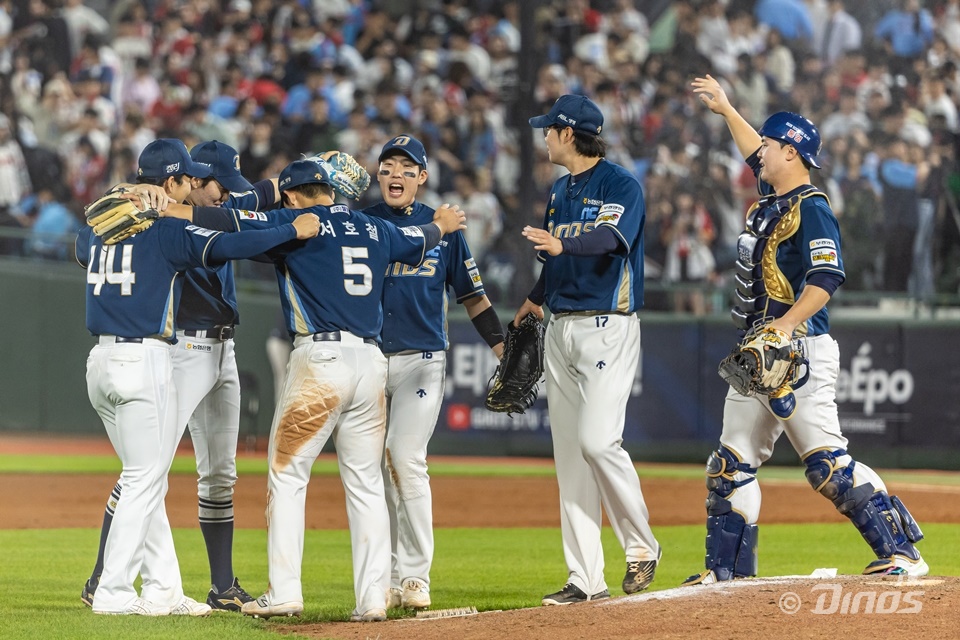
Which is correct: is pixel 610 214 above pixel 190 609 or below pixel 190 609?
above

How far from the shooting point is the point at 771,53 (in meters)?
17.2

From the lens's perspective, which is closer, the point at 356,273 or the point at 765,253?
the point at 356,273

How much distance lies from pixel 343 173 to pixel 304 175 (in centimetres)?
24

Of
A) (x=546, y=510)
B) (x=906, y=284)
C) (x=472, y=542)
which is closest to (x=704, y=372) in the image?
(x=906, y=284)

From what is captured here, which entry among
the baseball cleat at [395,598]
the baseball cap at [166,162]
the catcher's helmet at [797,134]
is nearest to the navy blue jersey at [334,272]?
the baseball cap at [166,162]

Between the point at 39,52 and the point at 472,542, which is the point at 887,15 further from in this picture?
the point at 39,52

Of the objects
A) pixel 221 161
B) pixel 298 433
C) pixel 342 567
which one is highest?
pixel 221 161

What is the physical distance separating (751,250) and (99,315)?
3050mm

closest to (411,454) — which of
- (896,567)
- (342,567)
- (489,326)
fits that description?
(489,326)

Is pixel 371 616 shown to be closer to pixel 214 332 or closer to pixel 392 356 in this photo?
pixel 392 356

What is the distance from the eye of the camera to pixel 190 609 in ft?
20.6

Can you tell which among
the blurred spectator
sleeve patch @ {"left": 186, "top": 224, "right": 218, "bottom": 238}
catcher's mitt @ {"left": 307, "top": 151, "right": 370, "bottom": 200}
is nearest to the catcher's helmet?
catcher's mitt @ {"left": 307, "top": 151, "right": 370, "bottom": 200}

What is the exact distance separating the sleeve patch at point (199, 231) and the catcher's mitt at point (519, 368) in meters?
1.70

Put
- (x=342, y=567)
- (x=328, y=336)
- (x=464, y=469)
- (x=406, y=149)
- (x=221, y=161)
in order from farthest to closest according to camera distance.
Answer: (x=464, y=469) → (x=342, y=567) → (x=221, y=161) → (x=406, y=149) → (x=328, y=336)
